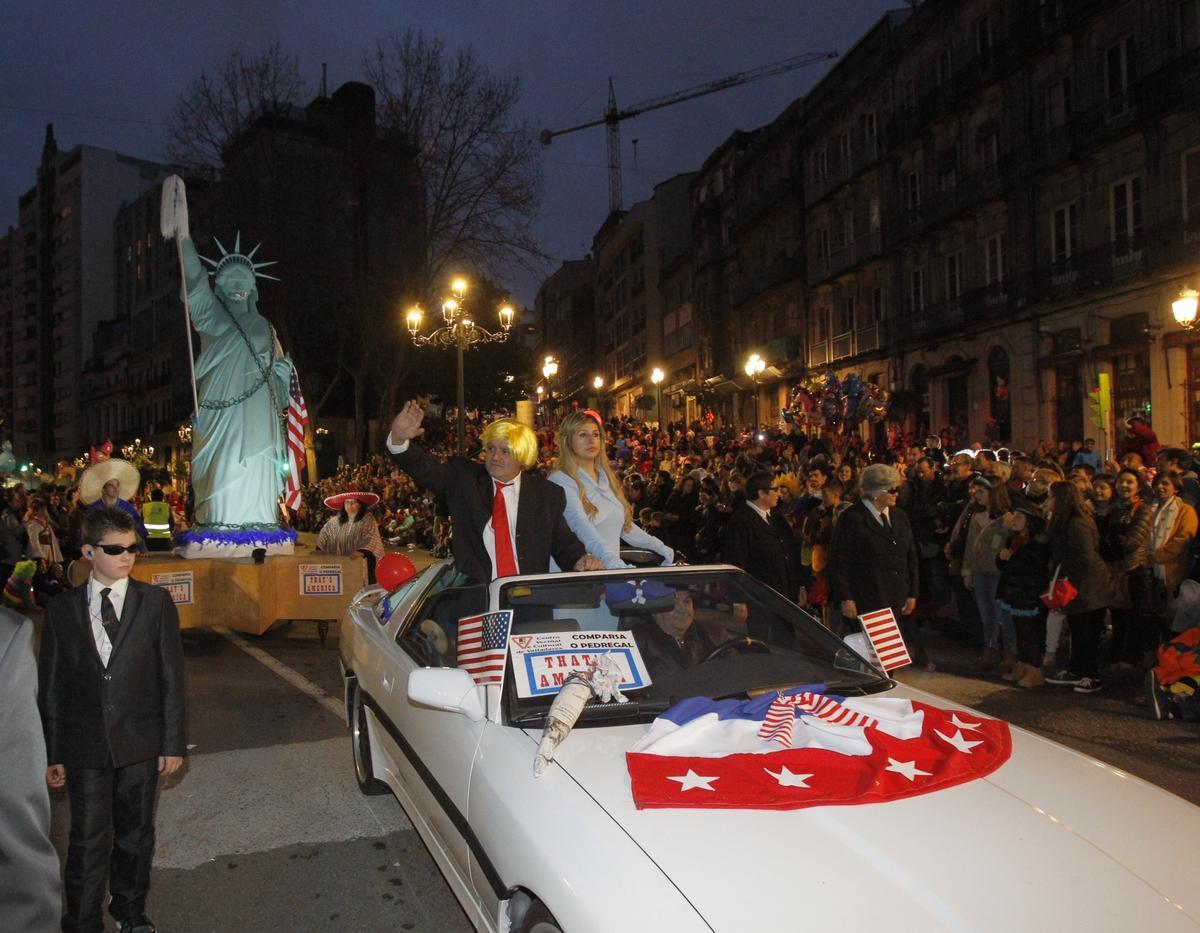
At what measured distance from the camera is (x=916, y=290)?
2744 centimetres

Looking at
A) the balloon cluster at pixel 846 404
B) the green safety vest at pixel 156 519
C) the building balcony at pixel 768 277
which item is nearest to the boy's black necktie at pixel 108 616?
the green safety vest at pixel 156 519

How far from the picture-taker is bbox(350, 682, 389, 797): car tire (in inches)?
184

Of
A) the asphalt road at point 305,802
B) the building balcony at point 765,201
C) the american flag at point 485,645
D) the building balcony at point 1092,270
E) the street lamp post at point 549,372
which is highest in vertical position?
the building balcony at point 765,201

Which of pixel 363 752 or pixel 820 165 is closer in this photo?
pixel 363 752

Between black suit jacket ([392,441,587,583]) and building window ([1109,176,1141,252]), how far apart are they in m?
18.4

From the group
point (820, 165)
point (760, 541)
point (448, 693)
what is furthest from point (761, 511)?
point (820, 165)

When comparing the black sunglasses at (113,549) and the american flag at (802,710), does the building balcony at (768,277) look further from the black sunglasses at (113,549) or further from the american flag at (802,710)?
the black sunglasses at (113,549)

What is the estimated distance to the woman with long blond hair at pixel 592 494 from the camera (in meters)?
5.15

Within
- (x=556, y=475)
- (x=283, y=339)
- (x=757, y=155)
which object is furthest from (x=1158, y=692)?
(x=757, y=155)

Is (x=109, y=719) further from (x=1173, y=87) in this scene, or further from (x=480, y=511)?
(x=1173, y=87)

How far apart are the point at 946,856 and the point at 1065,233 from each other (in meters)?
22.3

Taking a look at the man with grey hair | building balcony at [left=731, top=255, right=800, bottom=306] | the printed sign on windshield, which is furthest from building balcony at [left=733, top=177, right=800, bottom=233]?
the printed sign on windshield

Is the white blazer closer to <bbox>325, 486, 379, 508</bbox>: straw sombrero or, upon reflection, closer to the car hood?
the car hood

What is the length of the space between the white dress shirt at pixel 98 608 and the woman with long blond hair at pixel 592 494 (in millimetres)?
2327
